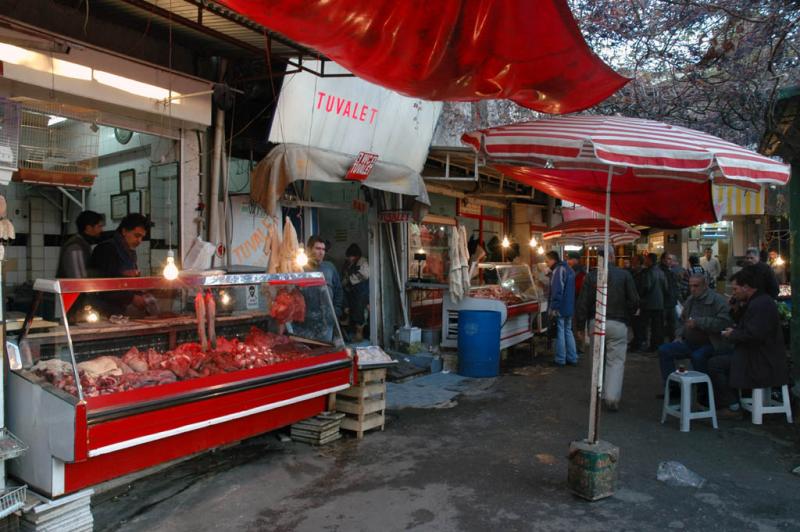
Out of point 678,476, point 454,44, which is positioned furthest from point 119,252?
point 678,476

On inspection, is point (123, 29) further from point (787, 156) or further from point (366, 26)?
point (787, 156)

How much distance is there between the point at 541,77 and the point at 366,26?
1649mm

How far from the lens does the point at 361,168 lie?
312 inches

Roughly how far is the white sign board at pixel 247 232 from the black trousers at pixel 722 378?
574 centimetres

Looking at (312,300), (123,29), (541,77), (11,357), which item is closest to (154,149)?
(123,29)

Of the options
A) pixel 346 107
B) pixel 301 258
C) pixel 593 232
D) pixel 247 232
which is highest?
pixel 346 107

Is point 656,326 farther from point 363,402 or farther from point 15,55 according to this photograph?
point 15,55

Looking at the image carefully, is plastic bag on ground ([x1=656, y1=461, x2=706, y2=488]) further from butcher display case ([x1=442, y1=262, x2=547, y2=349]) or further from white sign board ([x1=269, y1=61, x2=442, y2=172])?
white sign board ([x1=269, y1=61, x2=442, y2=172])

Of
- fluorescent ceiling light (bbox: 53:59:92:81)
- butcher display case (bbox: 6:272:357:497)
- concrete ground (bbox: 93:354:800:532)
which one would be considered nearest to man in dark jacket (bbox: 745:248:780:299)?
concrete ground (bbox: 93:354:800:532)

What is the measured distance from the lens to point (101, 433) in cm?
356

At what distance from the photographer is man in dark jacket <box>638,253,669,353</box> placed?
436 inches

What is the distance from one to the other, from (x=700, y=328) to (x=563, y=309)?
331cm

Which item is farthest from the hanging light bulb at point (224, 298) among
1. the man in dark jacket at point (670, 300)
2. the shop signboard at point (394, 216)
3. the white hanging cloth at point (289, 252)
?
the man in dark jacket at point (670, 300)

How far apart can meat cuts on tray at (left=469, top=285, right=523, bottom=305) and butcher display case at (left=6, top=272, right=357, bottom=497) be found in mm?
4655
